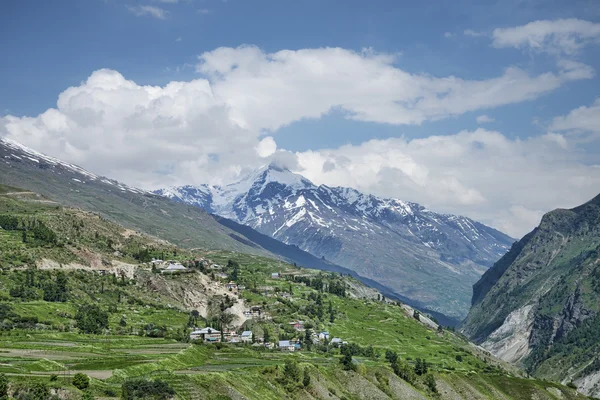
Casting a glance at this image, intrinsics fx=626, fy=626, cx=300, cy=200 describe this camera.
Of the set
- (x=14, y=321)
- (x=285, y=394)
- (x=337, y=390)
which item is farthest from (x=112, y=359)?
(x=14, y=321)

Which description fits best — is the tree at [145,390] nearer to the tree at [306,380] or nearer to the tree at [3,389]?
the tree at [3,389]

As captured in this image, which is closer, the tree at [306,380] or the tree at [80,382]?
the tree at [80,382]

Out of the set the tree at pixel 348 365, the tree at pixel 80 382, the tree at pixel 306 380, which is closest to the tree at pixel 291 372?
the tree at pixel 306 380

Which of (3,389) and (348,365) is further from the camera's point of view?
(348,365)

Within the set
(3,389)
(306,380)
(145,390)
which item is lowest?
(306,380)

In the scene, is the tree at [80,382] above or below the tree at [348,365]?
above

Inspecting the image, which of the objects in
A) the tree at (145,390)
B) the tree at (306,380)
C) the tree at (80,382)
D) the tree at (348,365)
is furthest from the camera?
the tree at (348,365)

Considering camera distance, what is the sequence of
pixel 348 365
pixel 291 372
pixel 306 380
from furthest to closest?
pixel 348 365, pixel 291 372, pixel 306 380

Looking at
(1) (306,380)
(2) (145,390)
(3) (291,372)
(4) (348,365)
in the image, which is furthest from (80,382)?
(4) (348,365)

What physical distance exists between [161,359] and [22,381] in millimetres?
48541

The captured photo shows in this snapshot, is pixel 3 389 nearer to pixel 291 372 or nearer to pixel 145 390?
pixel 145 390

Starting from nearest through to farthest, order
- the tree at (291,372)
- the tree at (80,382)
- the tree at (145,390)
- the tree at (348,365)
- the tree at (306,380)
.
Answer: the tree at (80,382) → the tree at (145,390) → the tree at (291,372) → the tree at (306,380) → the tree at (348,365)

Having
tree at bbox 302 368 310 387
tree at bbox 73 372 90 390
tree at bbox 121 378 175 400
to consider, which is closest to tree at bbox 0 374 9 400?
tree at bbox 73 372 90 390

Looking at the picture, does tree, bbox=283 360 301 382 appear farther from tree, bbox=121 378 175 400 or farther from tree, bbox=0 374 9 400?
tree, bbox=0 374 9 400
